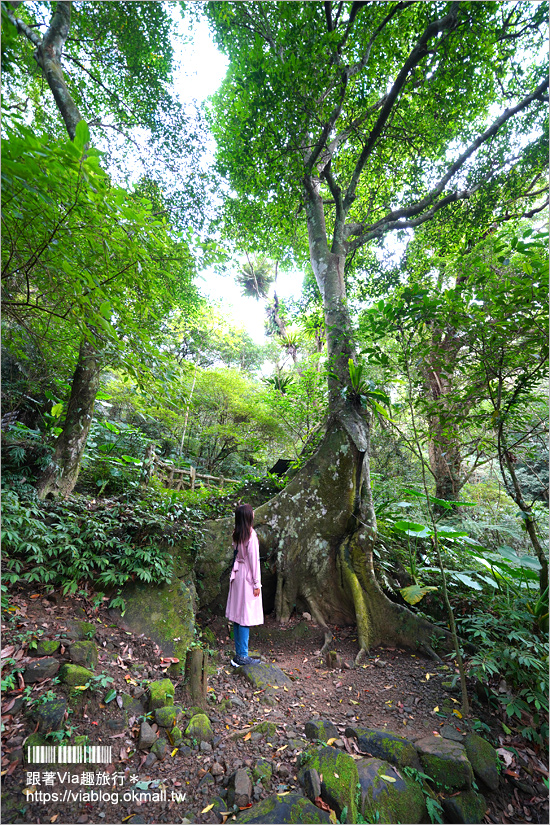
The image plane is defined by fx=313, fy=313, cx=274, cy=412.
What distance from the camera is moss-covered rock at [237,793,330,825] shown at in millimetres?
1737

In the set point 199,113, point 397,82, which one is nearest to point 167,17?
point 199,113

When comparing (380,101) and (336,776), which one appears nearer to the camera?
(336,776)

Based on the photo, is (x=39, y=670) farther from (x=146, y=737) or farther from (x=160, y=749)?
(x=160, y=749)

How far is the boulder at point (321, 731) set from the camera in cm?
241

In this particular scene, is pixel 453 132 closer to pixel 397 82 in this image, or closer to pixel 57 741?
pixel 397 82

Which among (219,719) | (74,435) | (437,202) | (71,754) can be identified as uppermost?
(437,202)

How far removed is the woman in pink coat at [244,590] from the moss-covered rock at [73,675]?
1.52 metres

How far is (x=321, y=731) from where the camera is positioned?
7.95 feet

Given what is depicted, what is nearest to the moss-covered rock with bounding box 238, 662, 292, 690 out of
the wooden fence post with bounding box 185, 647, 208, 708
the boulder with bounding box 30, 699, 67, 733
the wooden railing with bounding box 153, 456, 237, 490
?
the wooden fence post with bounding box 185, 647, 208, 708

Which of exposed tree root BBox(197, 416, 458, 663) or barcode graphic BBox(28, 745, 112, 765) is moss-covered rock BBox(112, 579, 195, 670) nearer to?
exposed tree root BBox(197, 416, 458, 663)

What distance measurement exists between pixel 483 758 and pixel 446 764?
0.94 feet

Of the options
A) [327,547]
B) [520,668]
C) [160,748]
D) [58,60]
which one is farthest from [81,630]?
[58,60]

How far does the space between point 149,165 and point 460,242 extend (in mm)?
6453

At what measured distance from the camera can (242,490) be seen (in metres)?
5.62
